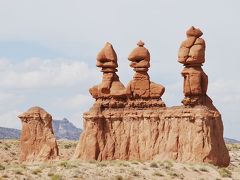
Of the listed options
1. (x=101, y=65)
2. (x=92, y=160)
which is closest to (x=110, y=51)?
(x=101, y=65)

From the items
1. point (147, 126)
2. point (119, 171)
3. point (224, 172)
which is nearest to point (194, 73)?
point (147, 126)

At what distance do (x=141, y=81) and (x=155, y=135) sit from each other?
489 cm

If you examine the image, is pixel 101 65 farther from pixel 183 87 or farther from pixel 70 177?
pixel 70 177

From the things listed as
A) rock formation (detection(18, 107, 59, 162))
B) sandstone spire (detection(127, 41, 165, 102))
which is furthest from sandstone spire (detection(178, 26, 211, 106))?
rock formation (detection(18, 107, 59, 162))

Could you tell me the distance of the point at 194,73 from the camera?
59719 mm

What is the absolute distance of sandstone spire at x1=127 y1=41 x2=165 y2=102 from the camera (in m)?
62.8

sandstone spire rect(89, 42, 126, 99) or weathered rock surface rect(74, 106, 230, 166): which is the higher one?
sandstone spire rect(89, 42, 126, 99)

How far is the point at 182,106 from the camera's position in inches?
2371

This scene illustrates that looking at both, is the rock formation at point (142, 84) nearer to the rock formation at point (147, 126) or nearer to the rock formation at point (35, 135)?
the rock formation at point (147, 126)

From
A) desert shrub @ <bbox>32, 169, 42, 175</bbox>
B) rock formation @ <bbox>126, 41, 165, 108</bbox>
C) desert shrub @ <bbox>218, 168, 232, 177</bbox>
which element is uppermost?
rock formation @ <bbox>126, 41, 165, 108</bbox>

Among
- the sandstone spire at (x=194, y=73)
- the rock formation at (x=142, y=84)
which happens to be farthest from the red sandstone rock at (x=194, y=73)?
the rock formation at (x=142, y=84)

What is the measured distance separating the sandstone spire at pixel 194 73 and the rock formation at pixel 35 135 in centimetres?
1482

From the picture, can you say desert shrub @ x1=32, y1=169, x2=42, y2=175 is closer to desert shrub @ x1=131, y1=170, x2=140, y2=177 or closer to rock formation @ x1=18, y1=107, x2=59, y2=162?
desert shrub @ x1=131, y1=170, x2=140, y2=177

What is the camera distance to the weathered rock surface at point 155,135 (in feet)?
192
